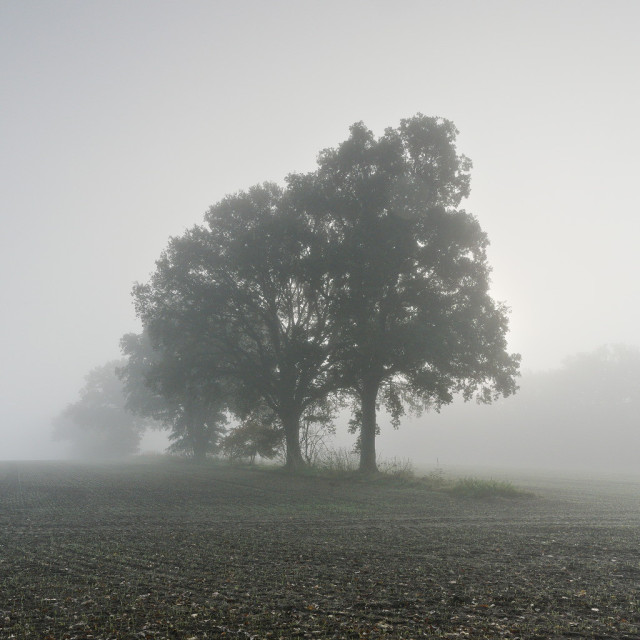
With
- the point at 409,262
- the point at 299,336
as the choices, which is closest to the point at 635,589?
the point at 409,262

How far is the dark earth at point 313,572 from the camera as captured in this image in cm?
421

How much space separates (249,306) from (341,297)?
20.5ft

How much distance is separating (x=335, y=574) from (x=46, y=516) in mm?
7088

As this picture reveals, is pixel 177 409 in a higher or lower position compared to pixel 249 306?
lower

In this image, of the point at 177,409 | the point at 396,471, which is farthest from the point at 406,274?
the point at 177,409

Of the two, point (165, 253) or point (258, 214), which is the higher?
point (258, 214)

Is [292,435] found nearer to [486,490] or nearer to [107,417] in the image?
[486,490]

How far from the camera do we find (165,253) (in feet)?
90.0

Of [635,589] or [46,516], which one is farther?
[46,516]

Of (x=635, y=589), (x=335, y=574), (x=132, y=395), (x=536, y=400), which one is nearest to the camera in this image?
(x=635, y=589)

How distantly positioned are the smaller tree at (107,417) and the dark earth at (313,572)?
62742mm

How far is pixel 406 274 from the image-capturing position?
2259cm

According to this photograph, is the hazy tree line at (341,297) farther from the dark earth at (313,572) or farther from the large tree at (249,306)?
the dark earth at (313,572)

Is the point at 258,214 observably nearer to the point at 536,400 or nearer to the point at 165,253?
the point at 165,253
